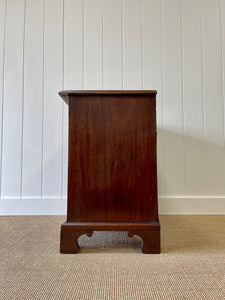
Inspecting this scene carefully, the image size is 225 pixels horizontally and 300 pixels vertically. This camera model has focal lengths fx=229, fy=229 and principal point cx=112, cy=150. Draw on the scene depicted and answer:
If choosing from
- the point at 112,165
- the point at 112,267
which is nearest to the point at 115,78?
the point at 112,165

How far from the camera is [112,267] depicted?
2.47 feet

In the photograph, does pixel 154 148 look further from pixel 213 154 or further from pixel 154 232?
pixel 213 154

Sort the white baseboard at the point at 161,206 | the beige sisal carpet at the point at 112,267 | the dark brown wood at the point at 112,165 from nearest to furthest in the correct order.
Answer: the beige sisal carpet at the point at 112,267
the dark brown wood at the point at 112,165
the white baseboard at the point at 161,206

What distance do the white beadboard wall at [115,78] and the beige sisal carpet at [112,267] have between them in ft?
1.78

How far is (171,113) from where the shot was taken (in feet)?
5.66

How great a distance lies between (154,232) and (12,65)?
1584 millimetres

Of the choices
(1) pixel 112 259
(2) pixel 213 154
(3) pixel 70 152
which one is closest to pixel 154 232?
(1) pixel 112 259

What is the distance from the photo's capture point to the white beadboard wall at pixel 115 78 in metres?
1.68

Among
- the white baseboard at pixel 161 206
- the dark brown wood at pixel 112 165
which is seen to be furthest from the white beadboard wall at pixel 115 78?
the dark brown wood at pixel 112 165

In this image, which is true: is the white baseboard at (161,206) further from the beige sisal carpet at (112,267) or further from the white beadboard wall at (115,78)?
the beige sisal carpet at (112,267)

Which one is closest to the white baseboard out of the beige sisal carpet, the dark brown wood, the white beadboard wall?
the white beadboard wall

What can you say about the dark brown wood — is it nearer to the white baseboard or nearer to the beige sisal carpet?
the beige sisal carpet

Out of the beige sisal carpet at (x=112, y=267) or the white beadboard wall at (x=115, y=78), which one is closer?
the beige sisal carpet at (x=112, y=267)

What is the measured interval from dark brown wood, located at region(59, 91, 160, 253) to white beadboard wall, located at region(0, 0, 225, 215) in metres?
0.78
